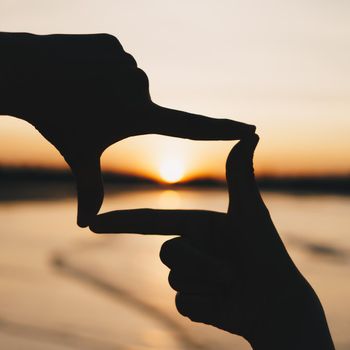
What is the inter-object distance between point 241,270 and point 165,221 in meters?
0.25

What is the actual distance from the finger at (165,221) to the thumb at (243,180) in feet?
0.17

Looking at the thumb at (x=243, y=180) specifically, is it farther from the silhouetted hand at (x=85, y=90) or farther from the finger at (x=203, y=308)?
the finger at (x=203, y=308)

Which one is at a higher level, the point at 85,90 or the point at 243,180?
the point at 85,90

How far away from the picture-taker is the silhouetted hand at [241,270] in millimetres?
1444

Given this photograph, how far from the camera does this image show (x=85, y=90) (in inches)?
56.7

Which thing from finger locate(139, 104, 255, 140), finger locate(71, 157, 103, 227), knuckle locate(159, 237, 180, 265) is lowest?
knuckle locate(159, 237, 180, 265)

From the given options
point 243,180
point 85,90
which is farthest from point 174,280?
point 85,90

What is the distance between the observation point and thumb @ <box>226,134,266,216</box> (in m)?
1.46

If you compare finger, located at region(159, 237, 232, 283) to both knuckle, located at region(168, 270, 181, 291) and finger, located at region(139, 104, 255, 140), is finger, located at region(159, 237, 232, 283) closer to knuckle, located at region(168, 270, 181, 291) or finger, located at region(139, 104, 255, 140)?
knuckle, located at region(168, 270, 181, 291)

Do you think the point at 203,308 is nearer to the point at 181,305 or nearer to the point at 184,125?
the point at 181,305

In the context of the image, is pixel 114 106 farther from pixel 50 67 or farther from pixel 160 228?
pixel 160 228

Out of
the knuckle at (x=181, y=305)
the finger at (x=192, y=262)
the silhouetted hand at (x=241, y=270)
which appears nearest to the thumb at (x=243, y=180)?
the silhouetted hand at (x=241, y=270)

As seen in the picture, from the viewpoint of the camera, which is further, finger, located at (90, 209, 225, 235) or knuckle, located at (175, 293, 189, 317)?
knuckle, located at (175, 293, 189, 317)

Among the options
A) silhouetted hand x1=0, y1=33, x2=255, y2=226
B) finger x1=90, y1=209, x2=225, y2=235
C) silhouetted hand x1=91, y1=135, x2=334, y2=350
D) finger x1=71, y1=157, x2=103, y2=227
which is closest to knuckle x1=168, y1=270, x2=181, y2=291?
silhouetted hand x1=91, y1=135, x2=334, y2=350
